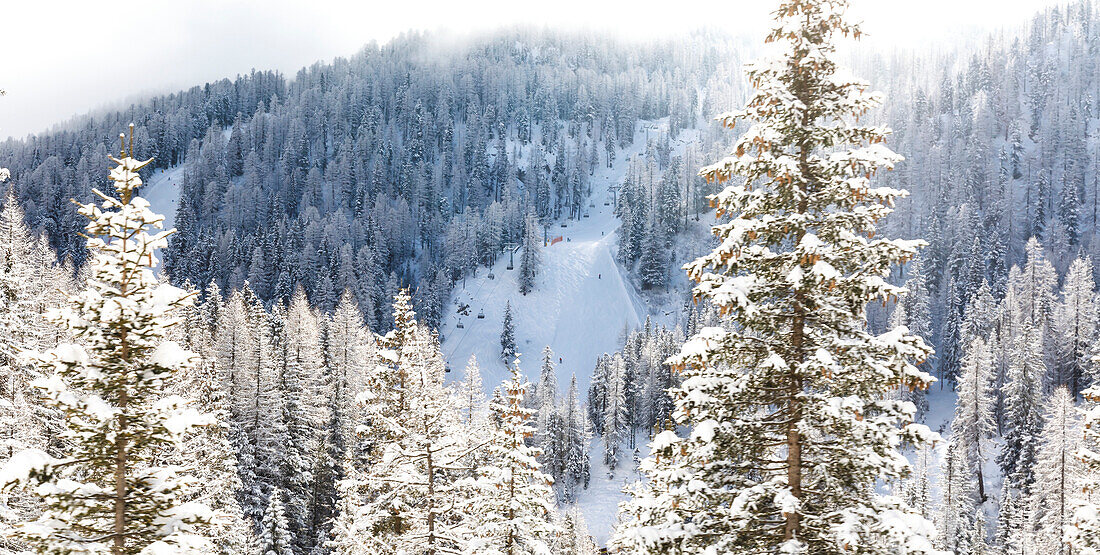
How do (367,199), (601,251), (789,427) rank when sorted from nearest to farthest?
(789,427), (601,251), (367,199)

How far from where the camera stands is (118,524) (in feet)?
28.3

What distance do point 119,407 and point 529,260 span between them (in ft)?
428

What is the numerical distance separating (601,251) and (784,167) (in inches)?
5735

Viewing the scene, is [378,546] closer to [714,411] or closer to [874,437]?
[714,411]

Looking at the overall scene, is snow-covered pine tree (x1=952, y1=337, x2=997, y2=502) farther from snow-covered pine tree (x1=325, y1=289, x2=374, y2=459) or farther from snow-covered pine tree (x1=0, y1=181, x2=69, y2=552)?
snow-covered pine tree (x1=0, y1=181, x2=69, y2=552)

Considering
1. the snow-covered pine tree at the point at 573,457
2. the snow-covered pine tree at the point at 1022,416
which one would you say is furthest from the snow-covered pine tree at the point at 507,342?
the snow-covered pine tree at the point at 1022,416

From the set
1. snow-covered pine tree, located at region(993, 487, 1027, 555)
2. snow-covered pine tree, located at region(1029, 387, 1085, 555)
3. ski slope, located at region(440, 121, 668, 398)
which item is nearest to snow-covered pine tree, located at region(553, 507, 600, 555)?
snow-covered pine tree, located at region(1029, 387, 1085, 555)

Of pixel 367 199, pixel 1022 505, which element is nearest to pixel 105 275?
pixel 1022 505

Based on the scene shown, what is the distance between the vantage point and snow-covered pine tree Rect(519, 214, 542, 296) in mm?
137875

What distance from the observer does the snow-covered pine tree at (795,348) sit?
7.86 metres

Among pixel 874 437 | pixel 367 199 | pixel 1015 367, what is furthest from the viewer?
pixel 367 199

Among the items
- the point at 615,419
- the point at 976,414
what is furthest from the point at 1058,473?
the point at 615,419

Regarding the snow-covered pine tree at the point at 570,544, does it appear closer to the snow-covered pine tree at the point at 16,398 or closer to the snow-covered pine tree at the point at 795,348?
the snow-covered pine tree at the point at 16,398

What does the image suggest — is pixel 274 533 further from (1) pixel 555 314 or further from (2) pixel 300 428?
(1) pixel 555 314
